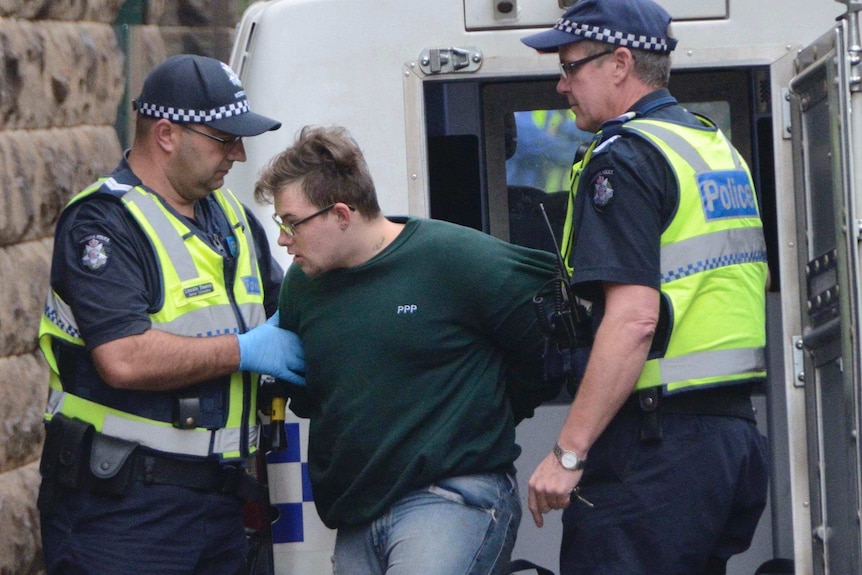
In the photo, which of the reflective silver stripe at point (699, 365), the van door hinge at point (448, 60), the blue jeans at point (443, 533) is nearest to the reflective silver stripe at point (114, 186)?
the van door hinge at point (448, 60)

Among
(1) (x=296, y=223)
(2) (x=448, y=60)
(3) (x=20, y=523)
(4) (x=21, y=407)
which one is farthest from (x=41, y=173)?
(1) (x=296, y=223)

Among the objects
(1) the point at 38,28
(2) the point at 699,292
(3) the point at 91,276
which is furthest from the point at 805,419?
(1) the point at 38,28

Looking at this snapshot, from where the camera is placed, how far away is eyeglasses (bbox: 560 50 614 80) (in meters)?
3.08

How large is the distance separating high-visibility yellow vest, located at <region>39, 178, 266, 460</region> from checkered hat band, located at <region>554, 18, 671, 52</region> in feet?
3.32

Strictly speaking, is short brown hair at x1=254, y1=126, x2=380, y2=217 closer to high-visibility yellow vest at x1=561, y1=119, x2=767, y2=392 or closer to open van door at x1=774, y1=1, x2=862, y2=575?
high-visibility yellow vest at x1=561, y1=119, x2=767, y2=392

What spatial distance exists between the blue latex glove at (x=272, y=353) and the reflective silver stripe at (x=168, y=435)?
187mm

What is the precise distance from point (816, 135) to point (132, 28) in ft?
12.0

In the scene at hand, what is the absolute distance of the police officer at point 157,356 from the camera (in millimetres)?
3141

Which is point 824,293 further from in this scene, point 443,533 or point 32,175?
point 32,175

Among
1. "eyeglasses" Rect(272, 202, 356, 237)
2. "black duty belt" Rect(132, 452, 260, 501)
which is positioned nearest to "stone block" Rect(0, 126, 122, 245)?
"black duty belt" Rect(132, 452, 260, 501)

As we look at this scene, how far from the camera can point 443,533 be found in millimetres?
2992

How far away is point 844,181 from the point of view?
2.98 metres

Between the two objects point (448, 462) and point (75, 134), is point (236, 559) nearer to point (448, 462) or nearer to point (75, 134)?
point (448, 462)

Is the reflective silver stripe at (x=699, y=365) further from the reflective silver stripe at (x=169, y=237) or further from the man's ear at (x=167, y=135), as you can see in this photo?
the man's ear at (x=167, y=135)
